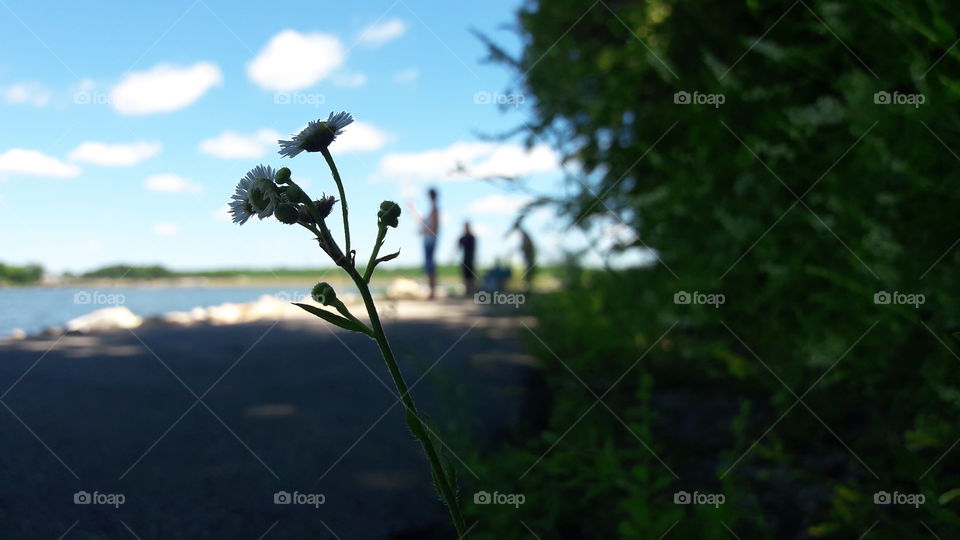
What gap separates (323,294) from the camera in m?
0.72

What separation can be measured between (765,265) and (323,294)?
2982 millimetres

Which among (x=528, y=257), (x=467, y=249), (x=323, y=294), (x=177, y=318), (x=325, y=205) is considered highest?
(x=467, y=249)

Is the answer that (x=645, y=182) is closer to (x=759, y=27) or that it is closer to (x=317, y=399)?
(x=759, y=27)

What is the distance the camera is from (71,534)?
92 cm

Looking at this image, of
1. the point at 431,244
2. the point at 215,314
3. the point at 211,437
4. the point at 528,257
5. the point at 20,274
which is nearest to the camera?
the point at 211,437

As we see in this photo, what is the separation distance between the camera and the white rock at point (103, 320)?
2.29m

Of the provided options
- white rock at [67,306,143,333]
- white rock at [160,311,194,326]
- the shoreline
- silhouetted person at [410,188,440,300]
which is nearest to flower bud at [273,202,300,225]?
the shoreline

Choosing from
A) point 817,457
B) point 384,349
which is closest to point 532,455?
point 817,457

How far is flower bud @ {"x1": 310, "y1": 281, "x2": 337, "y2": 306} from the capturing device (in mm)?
721

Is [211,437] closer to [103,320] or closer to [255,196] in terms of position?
[255,196]

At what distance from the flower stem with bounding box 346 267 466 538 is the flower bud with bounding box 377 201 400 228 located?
0.25 ft

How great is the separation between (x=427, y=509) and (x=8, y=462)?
120cm

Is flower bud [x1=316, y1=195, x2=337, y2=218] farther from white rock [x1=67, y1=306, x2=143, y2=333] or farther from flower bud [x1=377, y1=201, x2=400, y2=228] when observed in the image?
white rock [x1=67, y1=306, x2=143, y2=333]

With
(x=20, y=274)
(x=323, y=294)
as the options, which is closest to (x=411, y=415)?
(x=323, y=294)
